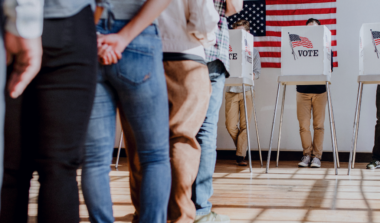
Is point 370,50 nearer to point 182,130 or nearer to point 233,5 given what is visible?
point 233,5

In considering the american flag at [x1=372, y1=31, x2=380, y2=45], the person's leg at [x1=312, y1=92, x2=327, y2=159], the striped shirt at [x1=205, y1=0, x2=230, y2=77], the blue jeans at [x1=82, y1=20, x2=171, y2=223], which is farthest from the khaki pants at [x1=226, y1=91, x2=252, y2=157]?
the blue jeans at [x1=82, y1=20, x2=171, y2=223]

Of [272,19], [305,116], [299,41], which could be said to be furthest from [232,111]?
[272,19]

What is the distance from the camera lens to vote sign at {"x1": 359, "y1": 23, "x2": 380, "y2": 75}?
2789 millimetres

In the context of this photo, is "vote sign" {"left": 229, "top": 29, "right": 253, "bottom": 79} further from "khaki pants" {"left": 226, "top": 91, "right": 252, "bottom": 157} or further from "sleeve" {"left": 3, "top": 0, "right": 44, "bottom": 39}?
"sleeve" {"left": 3, "top": 0, "right": 44, "bottom": 39}

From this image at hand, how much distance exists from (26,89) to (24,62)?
7 centimetres

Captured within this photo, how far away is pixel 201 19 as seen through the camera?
1.00m

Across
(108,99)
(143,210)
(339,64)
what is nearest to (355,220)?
(143,210)

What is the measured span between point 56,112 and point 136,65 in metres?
0.21

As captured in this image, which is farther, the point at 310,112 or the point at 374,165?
the point at 310,112

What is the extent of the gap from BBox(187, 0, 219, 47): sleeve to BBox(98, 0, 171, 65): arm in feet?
0.69

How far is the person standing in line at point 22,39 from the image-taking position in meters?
0.61

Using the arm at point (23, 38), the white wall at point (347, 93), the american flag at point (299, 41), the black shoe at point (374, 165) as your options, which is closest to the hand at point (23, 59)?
the arm at point (23, 38)

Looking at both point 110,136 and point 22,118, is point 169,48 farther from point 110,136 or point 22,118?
point 22,118

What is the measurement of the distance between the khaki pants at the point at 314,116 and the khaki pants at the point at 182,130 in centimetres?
270
